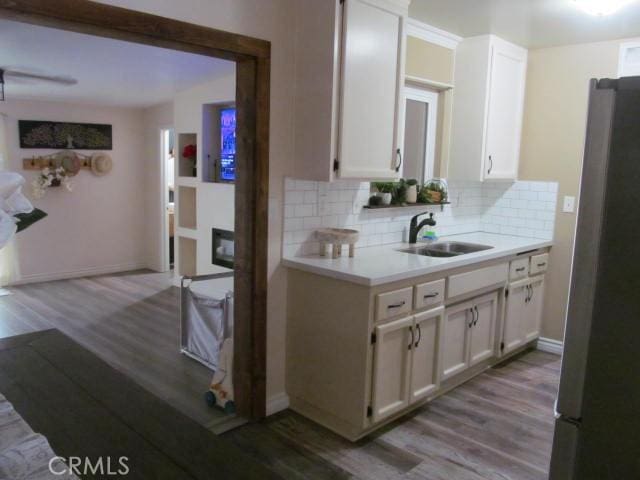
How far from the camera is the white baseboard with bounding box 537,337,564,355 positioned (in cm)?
415

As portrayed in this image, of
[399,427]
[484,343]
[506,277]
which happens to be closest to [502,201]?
[506,277]

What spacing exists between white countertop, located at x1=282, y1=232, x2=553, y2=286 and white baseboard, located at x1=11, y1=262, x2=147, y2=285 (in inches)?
199

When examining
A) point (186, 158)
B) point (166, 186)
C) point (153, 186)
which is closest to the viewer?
point (186, 158)

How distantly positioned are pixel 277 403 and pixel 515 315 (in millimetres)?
1906

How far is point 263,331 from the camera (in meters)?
2.86

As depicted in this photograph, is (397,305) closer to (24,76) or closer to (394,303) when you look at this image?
(394,303)

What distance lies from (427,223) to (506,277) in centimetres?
66

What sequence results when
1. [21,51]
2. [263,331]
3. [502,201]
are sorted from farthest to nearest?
[502,201] → [21,51] → [263,331]

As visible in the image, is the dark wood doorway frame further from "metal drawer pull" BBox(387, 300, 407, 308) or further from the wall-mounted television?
the wall-mounted television

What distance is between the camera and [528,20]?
10.9ft

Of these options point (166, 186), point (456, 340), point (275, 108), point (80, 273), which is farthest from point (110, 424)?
point (80, 273)

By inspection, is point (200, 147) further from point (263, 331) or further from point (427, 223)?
point (263, 331)

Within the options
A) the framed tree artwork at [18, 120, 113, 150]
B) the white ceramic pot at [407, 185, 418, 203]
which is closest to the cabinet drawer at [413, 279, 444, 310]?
the white ceramic pot at [407, 185, 418, 203]

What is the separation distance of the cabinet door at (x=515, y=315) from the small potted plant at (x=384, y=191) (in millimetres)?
1089
